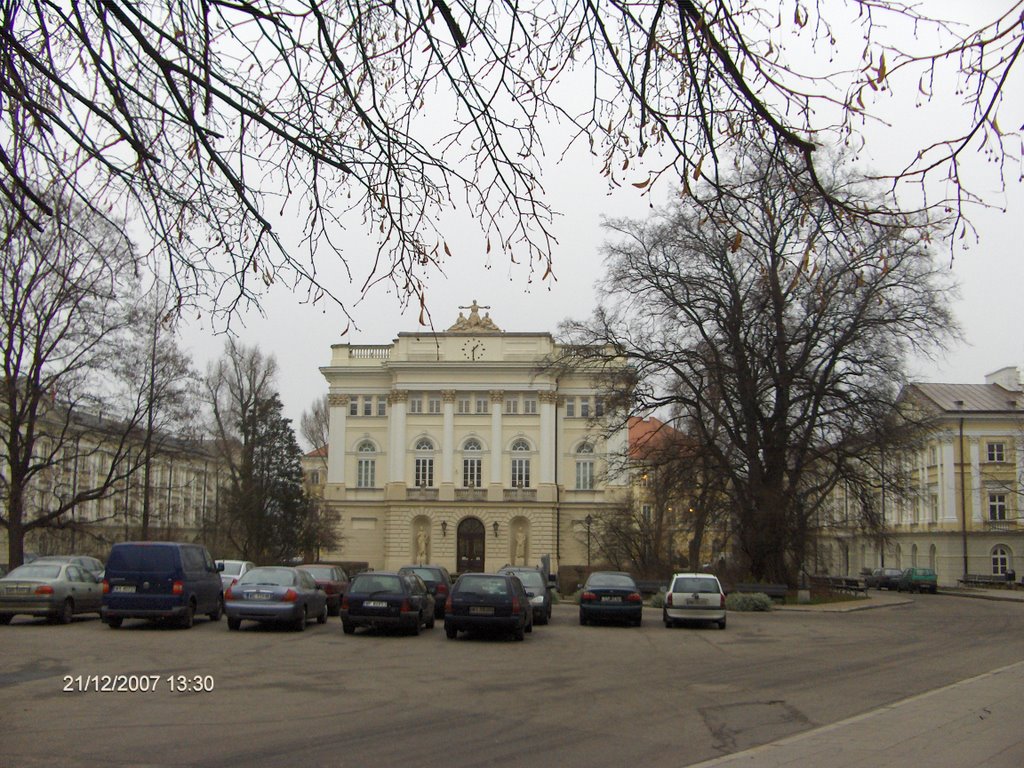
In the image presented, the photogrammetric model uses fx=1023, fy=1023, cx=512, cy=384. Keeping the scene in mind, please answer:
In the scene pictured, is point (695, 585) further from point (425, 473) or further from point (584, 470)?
point (425, 473)

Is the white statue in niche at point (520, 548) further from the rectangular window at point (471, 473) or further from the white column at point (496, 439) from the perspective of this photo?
the rectangular window at point (471, 473)

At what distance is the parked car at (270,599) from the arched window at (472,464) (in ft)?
183

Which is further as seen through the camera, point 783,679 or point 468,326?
point 468,326

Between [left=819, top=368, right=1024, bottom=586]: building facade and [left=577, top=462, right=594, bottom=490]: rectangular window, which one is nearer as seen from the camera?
[left=819, top=368, right=1024, bottom=586]: building facade

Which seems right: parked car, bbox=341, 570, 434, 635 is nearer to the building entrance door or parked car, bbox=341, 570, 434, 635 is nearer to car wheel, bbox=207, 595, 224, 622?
car wheel, bbox=207, 595, 224, 622

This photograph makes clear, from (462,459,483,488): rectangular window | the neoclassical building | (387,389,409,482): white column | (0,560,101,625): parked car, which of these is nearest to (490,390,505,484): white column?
the neoclassical building

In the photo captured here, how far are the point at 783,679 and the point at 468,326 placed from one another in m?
65.4

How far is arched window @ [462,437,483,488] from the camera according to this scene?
7831 cm

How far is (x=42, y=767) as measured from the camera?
25.8 feet

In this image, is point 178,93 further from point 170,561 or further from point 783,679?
point 170,561

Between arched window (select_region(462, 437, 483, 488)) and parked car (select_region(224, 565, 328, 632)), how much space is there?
55700mm

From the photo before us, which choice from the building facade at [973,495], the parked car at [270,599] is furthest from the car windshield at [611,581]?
the building facade at [973,495]

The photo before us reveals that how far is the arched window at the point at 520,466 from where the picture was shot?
7800cm

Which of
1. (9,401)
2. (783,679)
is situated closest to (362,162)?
(783,679)
